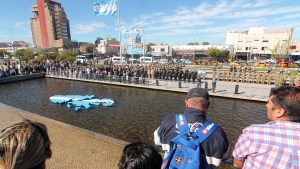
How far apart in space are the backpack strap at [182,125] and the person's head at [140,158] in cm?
66

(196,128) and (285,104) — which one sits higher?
(285,104)

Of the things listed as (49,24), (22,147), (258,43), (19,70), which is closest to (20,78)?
(19,70)

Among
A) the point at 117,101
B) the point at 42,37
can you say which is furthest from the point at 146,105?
the point at 42,37

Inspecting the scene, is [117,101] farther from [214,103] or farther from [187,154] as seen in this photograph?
[187,154]

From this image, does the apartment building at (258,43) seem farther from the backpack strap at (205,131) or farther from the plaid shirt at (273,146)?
the backpack strap at (205,131)

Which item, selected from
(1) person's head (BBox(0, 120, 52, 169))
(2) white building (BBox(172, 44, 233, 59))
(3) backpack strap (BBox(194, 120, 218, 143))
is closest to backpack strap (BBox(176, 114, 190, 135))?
(3) backpack strap (BBox(194, 120, 218, 143))

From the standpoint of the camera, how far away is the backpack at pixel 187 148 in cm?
209

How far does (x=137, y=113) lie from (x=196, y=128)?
10.8 meters

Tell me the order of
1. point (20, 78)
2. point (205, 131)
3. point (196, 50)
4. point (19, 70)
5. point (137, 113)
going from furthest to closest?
point (196, 50), point (19, 70), point (20, 78), point (137, 113), point (205, 131)

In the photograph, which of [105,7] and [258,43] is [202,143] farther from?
[258,43]

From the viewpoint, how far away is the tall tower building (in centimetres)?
13000

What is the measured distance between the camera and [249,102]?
15.1 meters

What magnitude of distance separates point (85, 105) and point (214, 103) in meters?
10.3

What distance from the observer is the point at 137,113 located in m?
12.9
